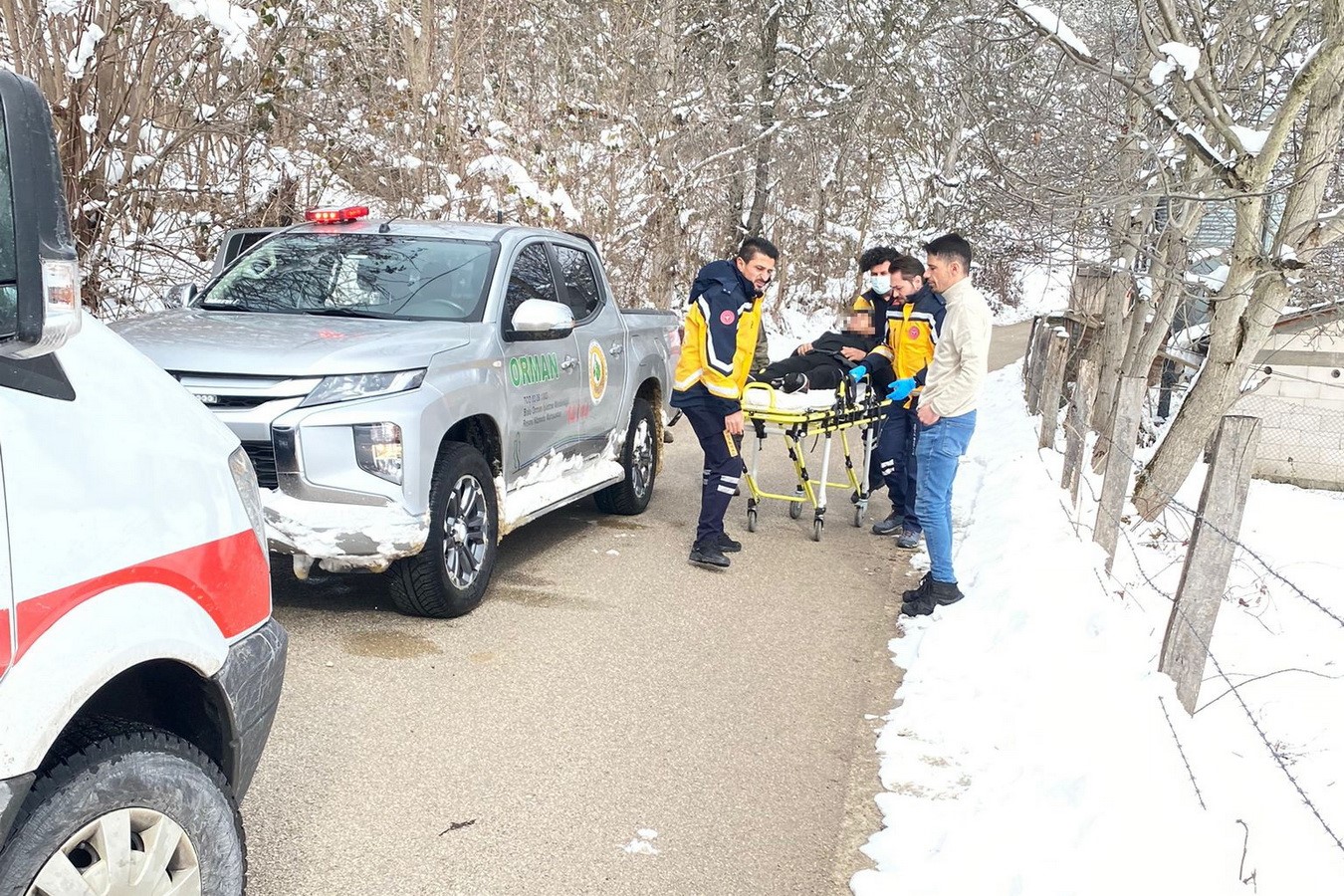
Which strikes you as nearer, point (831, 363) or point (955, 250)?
point (955, 250)

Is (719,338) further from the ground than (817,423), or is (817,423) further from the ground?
(719,338)

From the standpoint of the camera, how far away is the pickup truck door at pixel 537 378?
20.0 ft

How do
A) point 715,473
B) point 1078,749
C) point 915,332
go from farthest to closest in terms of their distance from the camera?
point 915,332 → point 715,473 → point 1078,749

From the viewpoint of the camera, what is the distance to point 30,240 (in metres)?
1.98

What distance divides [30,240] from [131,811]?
1.10 meters

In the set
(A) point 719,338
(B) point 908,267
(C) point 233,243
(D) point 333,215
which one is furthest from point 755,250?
(C) point 233,243

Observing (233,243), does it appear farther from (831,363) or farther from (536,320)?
(831,363)

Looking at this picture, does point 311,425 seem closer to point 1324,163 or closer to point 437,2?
point 1324,163

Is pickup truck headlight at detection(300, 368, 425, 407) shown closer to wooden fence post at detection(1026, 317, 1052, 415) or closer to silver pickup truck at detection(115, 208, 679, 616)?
silver pickup truck at detection(115, 208, 679, 616)

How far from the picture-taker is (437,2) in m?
12.6

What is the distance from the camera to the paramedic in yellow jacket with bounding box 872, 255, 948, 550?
785 cm

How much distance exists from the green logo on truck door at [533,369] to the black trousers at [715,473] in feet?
3.10

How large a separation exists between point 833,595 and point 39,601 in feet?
16.9

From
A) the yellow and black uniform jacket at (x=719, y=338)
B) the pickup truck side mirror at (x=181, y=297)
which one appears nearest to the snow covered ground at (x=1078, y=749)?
the yellow and black uniform jacket at (x=719, y=338)
